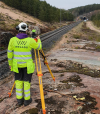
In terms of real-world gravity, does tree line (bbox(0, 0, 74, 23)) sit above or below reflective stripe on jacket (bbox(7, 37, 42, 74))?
above

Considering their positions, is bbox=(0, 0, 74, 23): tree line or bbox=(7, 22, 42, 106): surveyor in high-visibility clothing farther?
bbox=(0, 0, 74, 23): tree line

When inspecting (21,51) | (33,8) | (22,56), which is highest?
(33,8)

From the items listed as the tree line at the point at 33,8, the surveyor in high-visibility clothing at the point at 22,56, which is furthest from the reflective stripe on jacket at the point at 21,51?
the tree line at the point at 33,8

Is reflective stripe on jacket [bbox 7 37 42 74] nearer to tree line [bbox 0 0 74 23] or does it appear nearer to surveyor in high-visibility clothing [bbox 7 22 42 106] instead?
surveyor in high-visibility clothing [bbox 7 22 42 106]

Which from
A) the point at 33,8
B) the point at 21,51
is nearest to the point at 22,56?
the point at 21,51

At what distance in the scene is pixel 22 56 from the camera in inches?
120

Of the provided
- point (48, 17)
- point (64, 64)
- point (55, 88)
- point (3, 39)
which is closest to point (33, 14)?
point (48, 17)

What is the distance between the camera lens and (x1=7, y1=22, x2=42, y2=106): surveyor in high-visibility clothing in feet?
9.73

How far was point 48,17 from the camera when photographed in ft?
133

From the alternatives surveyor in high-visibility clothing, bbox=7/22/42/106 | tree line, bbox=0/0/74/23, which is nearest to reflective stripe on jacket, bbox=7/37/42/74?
surveyor in high-visibility clothing, bbox=7/22/42/106

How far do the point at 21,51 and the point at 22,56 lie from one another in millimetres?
148

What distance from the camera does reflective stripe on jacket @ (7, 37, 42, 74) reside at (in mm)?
2961

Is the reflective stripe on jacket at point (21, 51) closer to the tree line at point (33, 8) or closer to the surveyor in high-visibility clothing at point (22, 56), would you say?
the surveyor in high-visibility clothing at point (22, 56)

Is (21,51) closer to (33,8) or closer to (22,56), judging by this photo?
(22,56)
